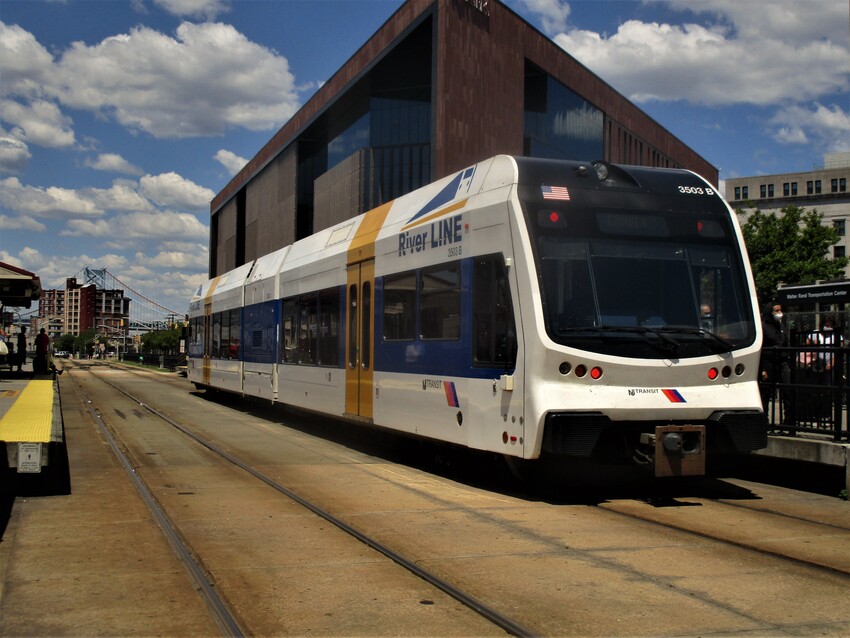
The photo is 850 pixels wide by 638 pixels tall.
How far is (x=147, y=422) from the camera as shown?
18109 millimetres

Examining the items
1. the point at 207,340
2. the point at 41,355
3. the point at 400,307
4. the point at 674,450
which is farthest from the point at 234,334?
the point at 674,450

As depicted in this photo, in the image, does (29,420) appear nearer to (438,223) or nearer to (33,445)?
(33,445)

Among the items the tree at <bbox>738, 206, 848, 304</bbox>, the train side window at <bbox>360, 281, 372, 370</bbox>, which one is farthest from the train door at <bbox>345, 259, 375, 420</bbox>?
the tree at <bbox>738, 206, 848, 304</bbox>

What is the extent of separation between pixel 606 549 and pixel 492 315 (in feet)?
9.70

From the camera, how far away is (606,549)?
21.9 ft

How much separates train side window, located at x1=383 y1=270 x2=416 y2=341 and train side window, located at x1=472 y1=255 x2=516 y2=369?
1750 mm

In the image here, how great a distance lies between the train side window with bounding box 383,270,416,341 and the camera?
36.0 feet

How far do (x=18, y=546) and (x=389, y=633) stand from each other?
11.7 ft

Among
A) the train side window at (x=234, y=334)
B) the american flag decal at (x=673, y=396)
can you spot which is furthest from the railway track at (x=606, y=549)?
the train side window at (x=234, y=334)

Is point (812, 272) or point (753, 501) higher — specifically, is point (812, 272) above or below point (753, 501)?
above

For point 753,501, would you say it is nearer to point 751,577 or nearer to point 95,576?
point 751,577

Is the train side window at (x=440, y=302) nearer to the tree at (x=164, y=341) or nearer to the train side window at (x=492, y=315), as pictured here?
the train side window at (x=492, y=315)

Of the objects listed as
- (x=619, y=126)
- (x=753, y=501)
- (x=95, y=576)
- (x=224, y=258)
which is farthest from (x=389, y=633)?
(x=224, y=258)

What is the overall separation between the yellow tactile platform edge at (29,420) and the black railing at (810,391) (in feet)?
24.8
